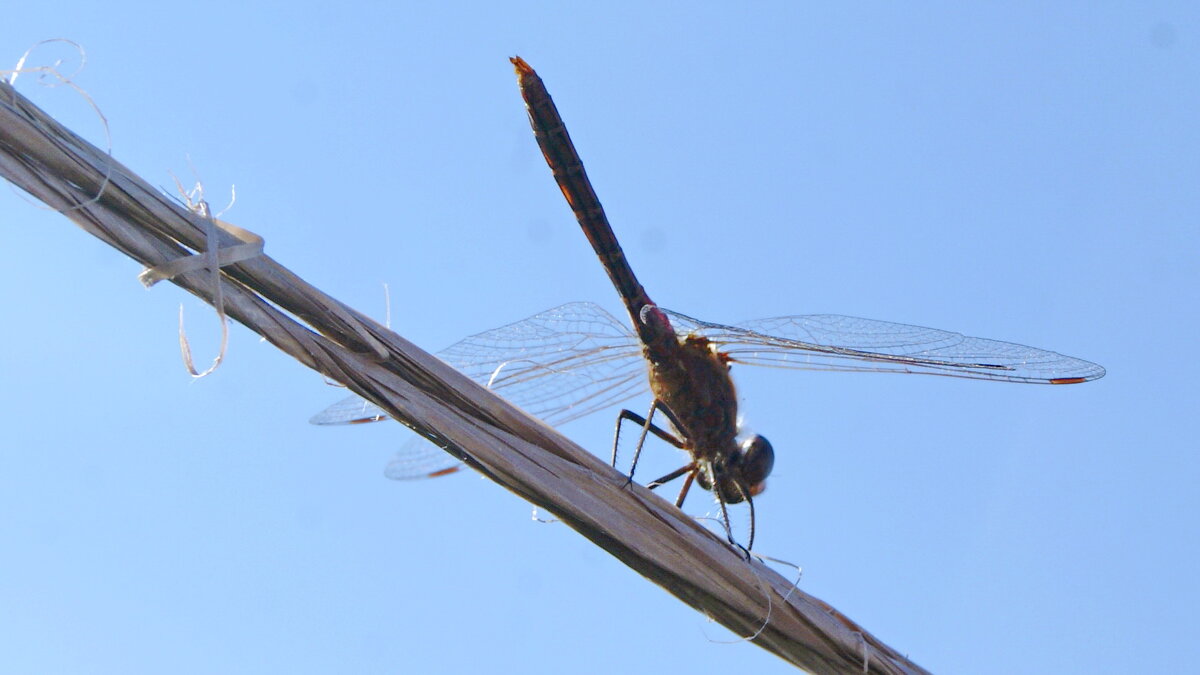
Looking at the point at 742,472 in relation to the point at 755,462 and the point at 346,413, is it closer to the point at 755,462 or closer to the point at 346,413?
the point at 755,462

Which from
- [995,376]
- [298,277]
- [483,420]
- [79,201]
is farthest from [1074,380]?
[79,201]

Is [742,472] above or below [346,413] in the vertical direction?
above

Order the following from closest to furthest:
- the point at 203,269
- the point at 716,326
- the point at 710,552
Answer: the point at 203,269 < the point at 710,552 < the point at 716,326

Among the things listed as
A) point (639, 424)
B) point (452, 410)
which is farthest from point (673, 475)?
point (452, 410)

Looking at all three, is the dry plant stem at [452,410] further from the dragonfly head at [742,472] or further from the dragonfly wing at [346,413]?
the dragonfly head at [742,472]

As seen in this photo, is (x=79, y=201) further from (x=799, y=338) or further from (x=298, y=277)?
(x=799, y=338)

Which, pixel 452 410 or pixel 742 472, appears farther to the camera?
pixel 742 472
